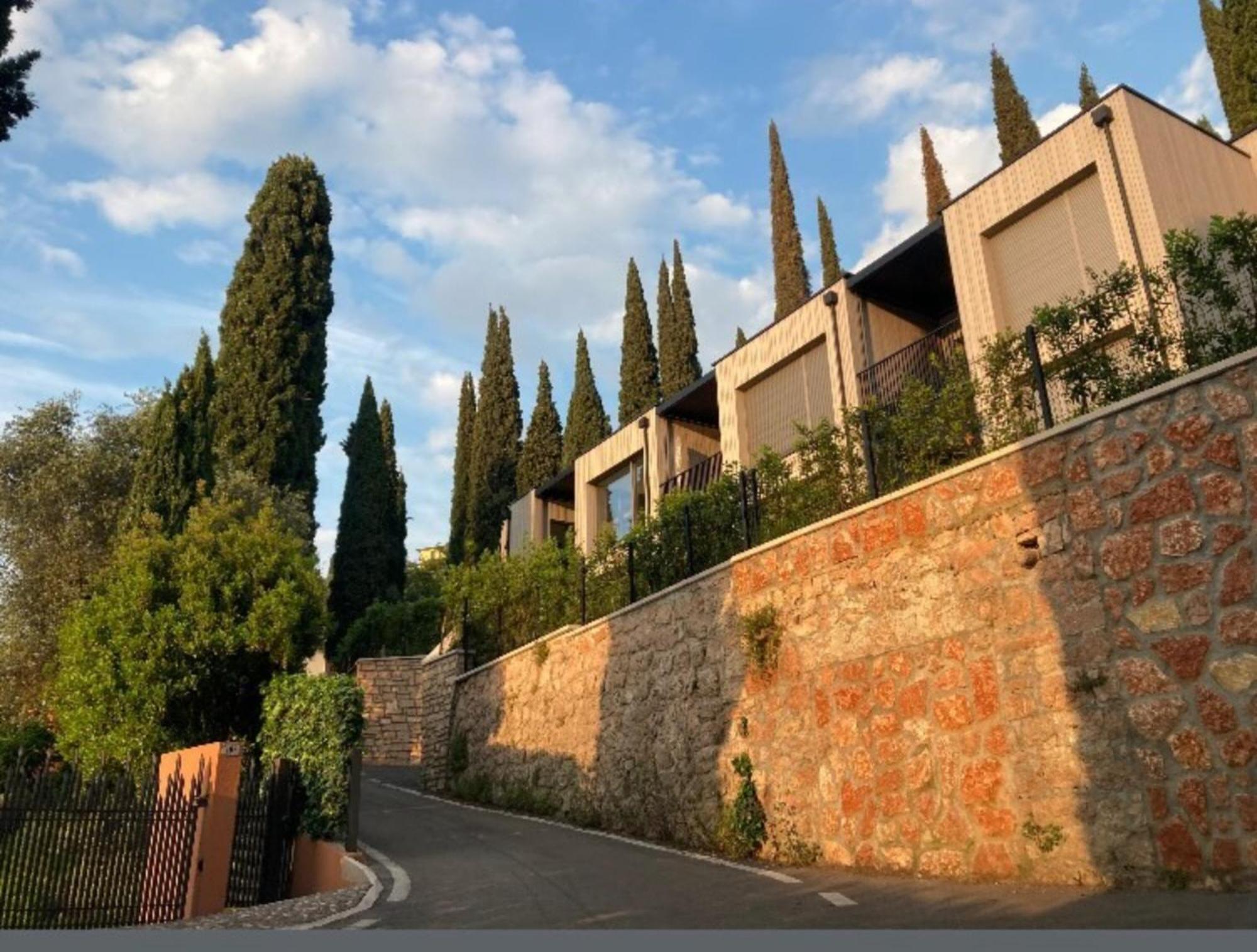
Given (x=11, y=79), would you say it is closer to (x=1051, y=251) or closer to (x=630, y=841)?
(x=630, y=841)

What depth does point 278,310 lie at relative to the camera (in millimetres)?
32844

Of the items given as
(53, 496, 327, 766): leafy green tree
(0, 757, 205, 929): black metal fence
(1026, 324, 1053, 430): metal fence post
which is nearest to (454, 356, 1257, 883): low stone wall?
(1026, 324, 1053, 430): metal fence post

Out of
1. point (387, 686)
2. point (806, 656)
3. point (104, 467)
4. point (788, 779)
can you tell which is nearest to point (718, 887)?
point (788, 779)

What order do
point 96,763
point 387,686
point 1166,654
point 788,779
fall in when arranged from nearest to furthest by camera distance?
point 1166,654
point 788,779
point 96,763
point 387,686

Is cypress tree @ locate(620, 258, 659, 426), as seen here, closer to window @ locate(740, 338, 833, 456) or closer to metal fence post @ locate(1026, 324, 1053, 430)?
window @ locate(740, 338, 833, 456)

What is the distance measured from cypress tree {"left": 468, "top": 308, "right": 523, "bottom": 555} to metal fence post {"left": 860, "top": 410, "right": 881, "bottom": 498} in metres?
29.8

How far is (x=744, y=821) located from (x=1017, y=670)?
395 cm

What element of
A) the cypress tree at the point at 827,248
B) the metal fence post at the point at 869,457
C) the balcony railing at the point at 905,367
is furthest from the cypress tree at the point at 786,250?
the metal fence post at the point at 869,457

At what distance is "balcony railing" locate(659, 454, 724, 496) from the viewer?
22.9m

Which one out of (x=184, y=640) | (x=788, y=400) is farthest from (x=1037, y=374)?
(x=184, y=640)

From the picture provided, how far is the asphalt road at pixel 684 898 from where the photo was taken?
242 inches

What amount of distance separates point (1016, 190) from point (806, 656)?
32.8ft

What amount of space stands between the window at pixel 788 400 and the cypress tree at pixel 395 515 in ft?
70.5

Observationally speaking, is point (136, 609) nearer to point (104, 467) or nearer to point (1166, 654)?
point (104, 467)
